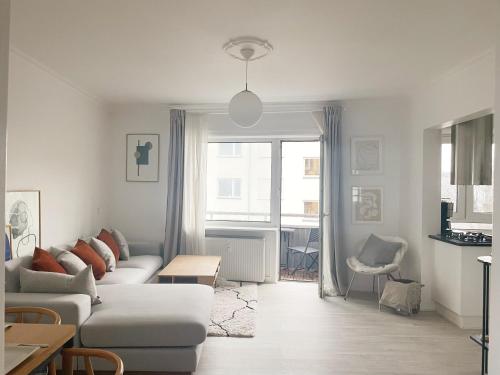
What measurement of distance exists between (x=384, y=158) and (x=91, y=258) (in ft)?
12.4

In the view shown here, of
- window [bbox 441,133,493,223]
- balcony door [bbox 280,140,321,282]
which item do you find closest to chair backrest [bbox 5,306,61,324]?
balcony door [bbox 280,140,321,282]

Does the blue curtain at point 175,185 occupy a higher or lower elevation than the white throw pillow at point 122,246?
higher

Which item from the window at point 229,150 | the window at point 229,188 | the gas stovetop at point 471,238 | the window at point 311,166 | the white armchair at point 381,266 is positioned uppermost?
the window at point 229,150

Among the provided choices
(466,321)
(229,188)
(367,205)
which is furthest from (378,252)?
(229,188)

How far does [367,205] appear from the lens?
462cm

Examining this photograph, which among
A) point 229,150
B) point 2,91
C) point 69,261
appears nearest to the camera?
point 2,91

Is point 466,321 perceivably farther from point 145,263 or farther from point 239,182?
point 145,263

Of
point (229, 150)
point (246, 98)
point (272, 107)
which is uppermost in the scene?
point (272, 107)

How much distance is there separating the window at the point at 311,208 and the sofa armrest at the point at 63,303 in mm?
3763

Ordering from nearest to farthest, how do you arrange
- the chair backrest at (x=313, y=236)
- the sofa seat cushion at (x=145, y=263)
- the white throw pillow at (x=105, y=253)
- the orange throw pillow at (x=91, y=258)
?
the orange throw pillow at (x=91, y=258) → the white throw pillow at (x=105, y=253) → the sofa seat cushion at (x=145, y=263) → the chair backrest at (x=313, y=236)

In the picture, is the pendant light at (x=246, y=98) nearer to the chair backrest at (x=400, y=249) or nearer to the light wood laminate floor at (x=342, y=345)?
the light wood laminate floor at (x=342, y=345)

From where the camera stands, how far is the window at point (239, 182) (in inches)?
207

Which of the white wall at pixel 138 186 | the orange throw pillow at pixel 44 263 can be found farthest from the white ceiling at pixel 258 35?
the orange throw pillow at pixel 44 263

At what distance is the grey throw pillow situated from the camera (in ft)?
13.9
